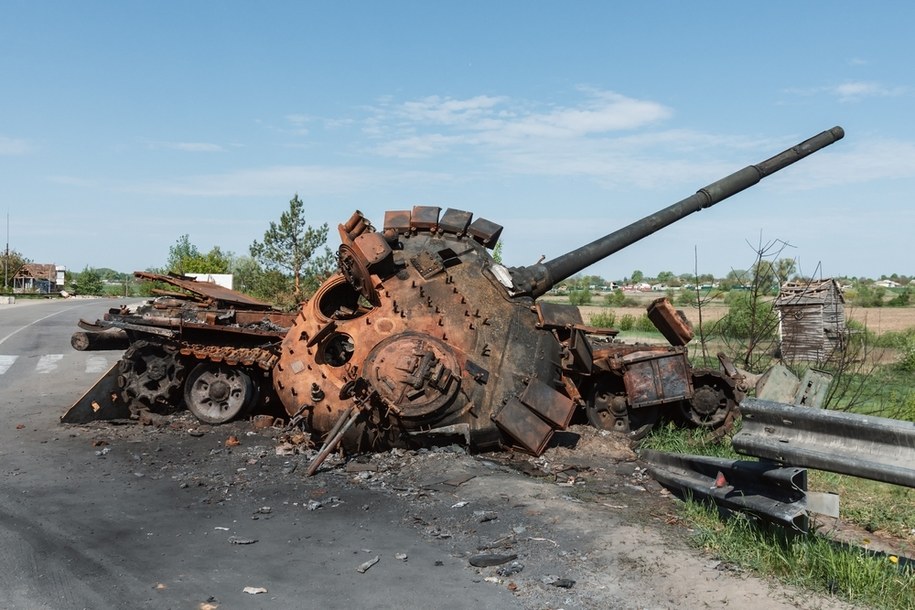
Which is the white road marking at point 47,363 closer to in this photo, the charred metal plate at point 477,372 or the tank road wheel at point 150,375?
the tank road wheel at point 150,375

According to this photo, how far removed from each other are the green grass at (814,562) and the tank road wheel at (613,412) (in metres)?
4.54

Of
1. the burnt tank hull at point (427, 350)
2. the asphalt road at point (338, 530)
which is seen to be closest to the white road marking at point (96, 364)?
the asphalt road at point (338, 530)

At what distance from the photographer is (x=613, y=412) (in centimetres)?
1080

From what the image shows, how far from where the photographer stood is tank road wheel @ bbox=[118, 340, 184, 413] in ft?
37.7

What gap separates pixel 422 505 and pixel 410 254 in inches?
142

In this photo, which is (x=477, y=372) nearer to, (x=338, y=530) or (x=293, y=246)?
(x=338, y=530)

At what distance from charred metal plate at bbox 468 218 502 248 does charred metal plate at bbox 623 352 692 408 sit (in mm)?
2257

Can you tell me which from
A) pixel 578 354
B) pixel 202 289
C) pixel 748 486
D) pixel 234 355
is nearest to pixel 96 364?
pixel 202 289

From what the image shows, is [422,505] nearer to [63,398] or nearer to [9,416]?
[9,416]

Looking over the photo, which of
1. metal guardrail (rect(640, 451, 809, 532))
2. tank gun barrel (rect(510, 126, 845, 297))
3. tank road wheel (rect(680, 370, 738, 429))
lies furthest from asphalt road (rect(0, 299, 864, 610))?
tank gun barrel (rect(510, 126, 845, 297))

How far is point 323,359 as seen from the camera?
31.3 ft

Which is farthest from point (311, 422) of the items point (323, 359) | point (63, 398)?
point (63, 398)

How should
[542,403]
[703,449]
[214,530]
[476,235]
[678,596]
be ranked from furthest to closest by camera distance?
[476,235]
[703,449]
[542,403]
[214,530]
[678,596]

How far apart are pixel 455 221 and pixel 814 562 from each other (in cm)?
615
